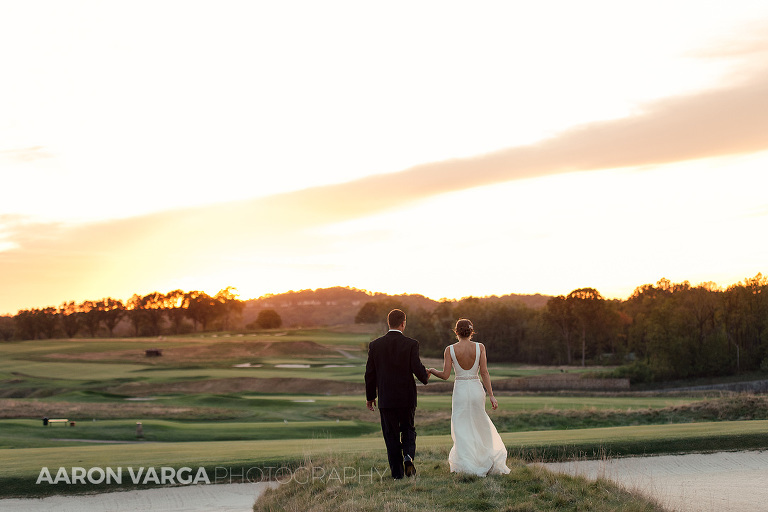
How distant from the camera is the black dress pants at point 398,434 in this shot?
9.97m

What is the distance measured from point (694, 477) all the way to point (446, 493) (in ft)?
22.5

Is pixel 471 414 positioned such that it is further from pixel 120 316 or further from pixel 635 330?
pixel 120 316

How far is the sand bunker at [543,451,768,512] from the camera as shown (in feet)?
37.2

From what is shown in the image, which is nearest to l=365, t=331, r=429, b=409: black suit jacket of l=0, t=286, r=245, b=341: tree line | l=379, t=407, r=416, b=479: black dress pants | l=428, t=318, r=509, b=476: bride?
l=379, t=407, r=416, b=479: black dress pants

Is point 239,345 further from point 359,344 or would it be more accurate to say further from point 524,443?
point 524,443

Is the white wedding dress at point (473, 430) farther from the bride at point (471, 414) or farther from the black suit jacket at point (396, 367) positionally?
the black suit jacket at point (396, 367)

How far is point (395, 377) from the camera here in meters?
9.89

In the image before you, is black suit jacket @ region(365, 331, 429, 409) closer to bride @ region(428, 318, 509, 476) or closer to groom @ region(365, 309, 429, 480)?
groom @ region(365, 309, 429, 480)

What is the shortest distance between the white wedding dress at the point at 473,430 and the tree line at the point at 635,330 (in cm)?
6186

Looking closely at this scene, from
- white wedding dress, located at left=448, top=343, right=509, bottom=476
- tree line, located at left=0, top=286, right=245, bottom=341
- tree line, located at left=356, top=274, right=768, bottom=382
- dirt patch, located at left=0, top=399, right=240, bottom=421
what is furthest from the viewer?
tree line, located at left=0, top=286, right=245, bottom=341

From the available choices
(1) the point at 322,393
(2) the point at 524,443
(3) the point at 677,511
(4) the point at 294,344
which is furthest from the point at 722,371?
(3) the point at 677,511

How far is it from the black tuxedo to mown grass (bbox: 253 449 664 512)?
827mm

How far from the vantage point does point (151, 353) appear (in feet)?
284

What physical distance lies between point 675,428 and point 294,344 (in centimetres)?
8492
